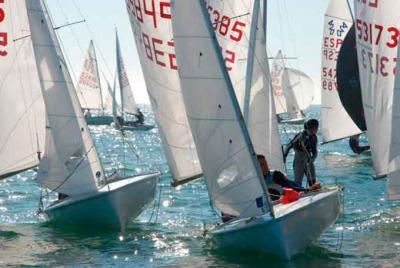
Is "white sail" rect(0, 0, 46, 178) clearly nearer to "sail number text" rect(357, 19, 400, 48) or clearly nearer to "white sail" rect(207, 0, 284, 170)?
"white sail" rect(207, 0, 284, 170)

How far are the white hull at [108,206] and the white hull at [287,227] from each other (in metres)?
2.51

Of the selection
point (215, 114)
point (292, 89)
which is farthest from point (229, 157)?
point (292, 89)

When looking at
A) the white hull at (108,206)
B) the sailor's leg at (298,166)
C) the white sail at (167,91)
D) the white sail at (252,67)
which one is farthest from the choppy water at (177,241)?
the white sail at (252,67)

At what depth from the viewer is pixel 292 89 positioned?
185ft

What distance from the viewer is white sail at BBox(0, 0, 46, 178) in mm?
14539

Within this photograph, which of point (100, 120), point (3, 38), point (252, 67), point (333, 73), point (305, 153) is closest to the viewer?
point (305, 153)

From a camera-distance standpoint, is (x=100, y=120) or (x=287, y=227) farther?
(x=100, y=120)

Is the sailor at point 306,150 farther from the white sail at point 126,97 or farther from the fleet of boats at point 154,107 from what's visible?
the white sail at point 126,97

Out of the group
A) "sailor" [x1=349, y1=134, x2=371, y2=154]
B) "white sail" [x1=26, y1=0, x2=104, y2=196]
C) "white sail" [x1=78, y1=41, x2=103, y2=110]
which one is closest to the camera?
"white sail" [x1=26, y1=0, x2=104, y2=196]

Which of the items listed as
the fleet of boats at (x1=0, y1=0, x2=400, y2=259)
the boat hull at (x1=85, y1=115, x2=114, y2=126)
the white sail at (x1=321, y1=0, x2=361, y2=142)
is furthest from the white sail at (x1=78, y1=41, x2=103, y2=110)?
the fleet of boats at (x1=0, y1=0, x2=400, y2=259)

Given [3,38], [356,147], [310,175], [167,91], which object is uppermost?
[3,38]

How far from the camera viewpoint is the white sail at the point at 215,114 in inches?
431

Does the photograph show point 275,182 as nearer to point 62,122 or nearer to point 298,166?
point 298,166

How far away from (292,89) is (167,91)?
4321cm
